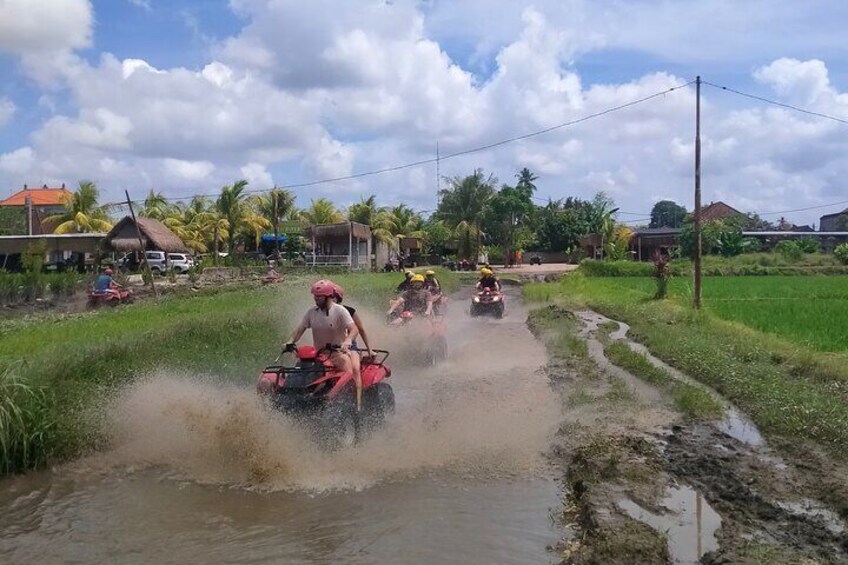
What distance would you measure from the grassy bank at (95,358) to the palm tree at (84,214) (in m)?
33.2

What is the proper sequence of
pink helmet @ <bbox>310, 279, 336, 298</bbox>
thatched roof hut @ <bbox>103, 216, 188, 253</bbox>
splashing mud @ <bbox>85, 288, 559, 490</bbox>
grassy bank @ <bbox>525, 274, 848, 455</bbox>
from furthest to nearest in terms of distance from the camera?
thatched roof hut @ <bbox>103, 216, 188, 253</bbox> → grassy bank @ <bbox>525, 274, 848, 455</bbox> → pink helmet @ <bbox>310, 279, 336, 298</bbox> → splashing mud @ <bbox>85, 288, 559, 490</bbox>

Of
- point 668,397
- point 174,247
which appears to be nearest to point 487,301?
point 668,397

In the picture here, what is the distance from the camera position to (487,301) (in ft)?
73.5

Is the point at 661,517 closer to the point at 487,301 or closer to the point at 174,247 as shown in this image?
the point at 487,301

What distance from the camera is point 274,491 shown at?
740cm

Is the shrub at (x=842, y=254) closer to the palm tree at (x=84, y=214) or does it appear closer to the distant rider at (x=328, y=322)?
the palm tree at (x=84, y=214)

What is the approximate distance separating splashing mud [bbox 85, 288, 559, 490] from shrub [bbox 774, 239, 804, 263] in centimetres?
5046

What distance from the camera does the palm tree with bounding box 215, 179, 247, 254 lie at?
171 feet

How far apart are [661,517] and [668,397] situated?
5.49 metres

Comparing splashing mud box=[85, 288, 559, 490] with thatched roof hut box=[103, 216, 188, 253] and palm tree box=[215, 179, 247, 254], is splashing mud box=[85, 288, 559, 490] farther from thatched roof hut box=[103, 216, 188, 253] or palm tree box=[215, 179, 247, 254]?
palm tree box=[215, 179, 247, 254]

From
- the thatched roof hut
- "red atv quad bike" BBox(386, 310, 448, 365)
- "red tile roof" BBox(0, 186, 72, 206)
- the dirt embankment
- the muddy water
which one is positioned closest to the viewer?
the dirt embankment

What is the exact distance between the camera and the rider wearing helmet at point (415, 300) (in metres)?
15.7

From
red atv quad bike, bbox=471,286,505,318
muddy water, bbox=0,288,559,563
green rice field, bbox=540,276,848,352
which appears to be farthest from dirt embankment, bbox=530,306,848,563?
red atv quad bike, bbox=471,286,505,318

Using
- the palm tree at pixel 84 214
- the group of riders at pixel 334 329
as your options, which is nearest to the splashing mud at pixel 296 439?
the group of riders at pixel 334 329
